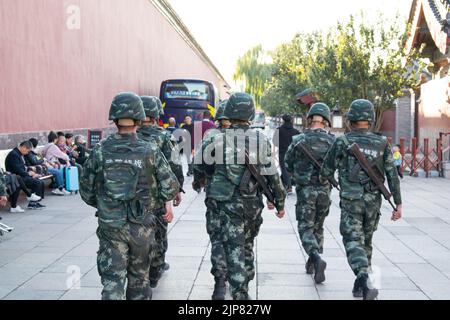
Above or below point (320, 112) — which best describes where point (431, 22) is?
above

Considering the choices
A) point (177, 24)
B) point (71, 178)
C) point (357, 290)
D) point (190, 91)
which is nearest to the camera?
point (357, 290)

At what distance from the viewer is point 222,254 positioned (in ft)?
17.3

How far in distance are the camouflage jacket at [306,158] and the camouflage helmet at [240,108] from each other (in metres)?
1.28

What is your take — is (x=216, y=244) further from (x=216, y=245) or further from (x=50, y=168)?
(x=50, y=168)

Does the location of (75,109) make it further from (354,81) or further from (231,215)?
(231,215)

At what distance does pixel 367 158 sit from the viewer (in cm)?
546

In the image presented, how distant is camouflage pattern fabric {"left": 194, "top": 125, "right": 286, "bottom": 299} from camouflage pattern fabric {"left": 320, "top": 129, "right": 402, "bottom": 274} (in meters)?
0.68

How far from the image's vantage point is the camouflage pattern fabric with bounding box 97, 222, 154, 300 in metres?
4.28

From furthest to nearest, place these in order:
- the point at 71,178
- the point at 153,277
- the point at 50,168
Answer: the point at 71,178
the point at 50,168
the point at 153,277

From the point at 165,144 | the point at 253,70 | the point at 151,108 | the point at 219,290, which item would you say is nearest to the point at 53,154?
the point at 151,108

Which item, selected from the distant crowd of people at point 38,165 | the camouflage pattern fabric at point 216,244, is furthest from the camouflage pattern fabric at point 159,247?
the distant crowd of people at point 38,165

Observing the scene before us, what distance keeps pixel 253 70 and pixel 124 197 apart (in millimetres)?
62239

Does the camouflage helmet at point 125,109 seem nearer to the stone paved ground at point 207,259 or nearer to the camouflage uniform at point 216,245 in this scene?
the camouflage uniform at point 216,245

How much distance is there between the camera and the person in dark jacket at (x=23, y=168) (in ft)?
34.4
